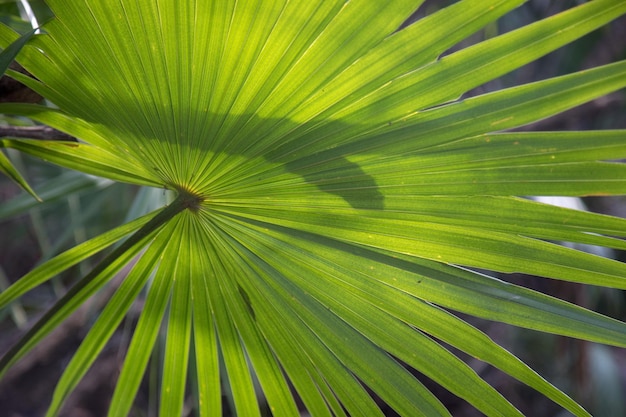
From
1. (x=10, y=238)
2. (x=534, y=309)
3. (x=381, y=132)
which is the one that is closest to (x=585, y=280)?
(x=534, y=309)

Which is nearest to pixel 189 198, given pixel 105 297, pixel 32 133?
pixel 32 133

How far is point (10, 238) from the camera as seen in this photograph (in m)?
2.46

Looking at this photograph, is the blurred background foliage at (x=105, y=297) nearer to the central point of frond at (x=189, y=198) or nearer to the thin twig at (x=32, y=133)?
the thin twig at (x=32, y=133)

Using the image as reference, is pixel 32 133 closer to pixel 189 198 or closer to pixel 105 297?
pixel 189 198

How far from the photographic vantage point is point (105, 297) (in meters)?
1.82

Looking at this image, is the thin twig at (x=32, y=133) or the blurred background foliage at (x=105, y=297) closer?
the thin twig at (x=32, y=133)

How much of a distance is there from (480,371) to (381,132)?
7.50ft

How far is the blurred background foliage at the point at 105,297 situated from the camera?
3.85 ft

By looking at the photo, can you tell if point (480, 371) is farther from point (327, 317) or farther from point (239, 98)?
point (239, 98)

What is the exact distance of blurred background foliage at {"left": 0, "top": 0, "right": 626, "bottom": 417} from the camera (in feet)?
3.85

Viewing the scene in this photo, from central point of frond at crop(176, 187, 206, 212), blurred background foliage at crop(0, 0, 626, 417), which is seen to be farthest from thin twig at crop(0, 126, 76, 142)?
central point of frond at crop(176, 187, 206, 212)

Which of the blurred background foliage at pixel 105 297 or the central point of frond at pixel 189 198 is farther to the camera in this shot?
the blurred background foliage at pixel 105 297

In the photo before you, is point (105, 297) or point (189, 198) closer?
point (189, 198)

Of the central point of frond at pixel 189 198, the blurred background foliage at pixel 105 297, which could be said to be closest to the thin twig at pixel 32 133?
the blurred background foliage at pixel 105 297
